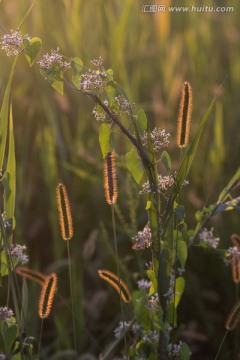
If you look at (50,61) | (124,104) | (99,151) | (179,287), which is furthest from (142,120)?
(99,151)

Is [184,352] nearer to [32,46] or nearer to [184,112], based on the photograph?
[184,112]

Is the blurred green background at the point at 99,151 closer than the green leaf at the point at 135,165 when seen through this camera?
No

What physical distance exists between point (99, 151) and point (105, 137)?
107cm

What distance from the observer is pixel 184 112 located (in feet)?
3.05

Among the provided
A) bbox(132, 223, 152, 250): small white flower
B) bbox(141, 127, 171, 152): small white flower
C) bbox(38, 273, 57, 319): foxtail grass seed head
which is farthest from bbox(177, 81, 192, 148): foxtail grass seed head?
bbox(38, 273, 57, 319): foxtail grass seed head

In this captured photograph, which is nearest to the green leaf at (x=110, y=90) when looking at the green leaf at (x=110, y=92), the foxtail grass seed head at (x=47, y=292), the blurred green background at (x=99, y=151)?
the green leaf at (x=110, y=92)

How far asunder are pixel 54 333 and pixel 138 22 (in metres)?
1.25

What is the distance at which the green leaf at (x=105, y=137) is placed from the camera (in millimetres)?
941

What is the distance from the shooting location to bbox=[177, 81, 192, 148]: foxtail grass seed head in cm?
92

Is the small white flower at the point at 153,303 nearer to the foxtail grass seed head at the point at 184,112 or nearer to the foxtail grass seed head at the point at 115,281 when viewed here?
the foxtail grass seed head at the point at 115,281

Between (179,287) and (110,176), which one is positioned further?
(179,287)

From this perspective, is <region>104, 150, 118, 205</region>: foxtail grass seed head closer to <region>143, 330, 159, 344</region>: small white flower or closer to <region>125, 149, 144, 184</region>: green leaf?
<region>125, 149, 144, 184</region>: green leaf

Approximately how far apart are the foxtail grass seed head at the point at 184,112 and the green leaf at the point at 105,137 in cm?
9

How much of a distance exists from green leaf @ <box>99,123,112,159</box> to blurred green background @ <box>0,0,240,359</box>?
23.7 inches
